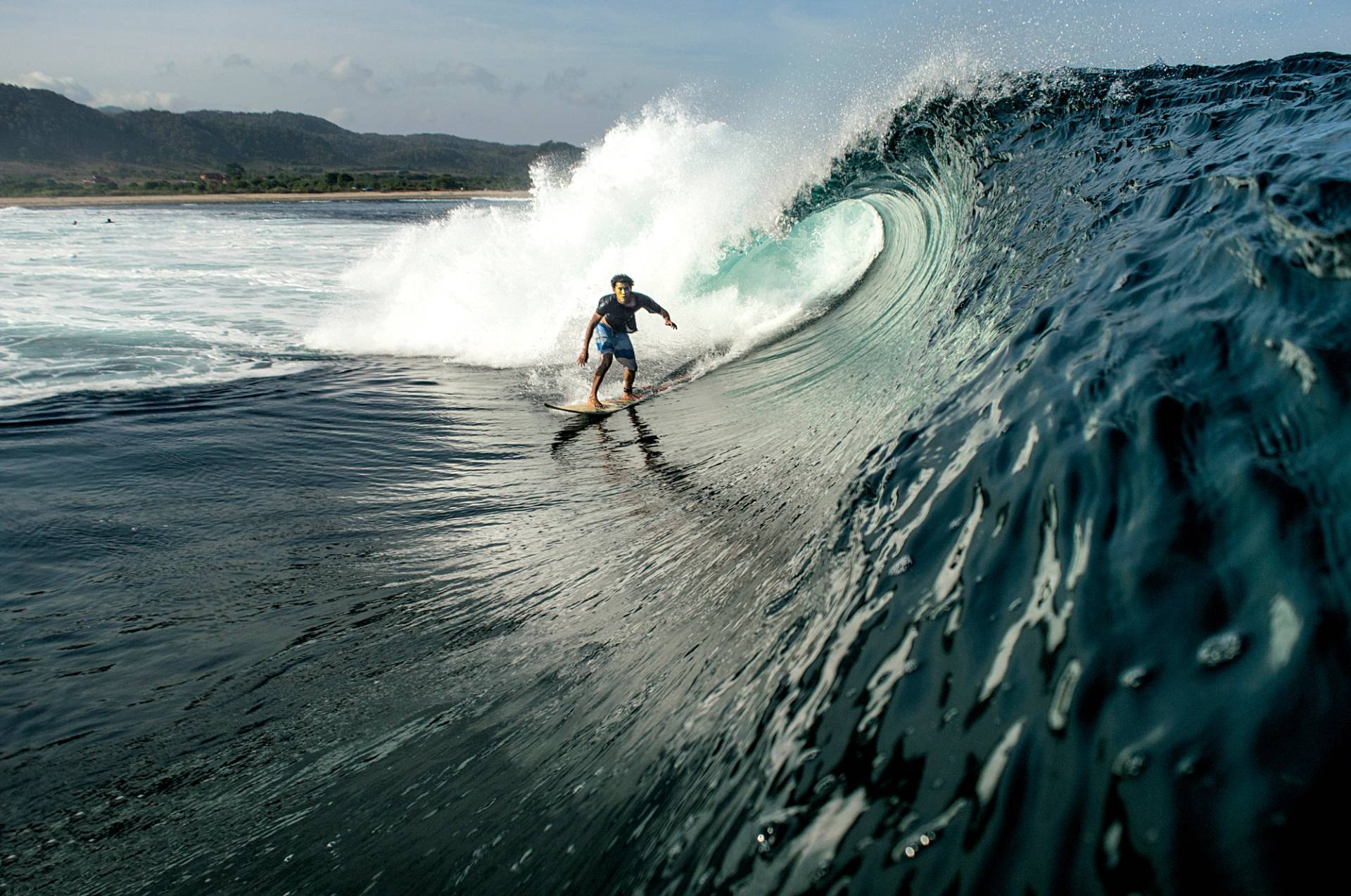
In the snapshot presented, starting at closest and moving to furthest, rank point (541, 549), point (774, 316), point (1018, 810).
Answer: point (1018, 810), point (541, 549), point (774, 316)

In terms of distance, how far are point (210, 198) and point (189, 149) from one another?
9806 centimetres

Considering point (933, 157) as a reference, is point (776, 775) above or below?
below

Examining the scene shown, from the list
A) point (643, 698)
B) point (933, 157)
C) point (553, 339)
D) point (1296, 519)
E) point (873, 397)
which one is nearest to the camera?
point (1296, 519)

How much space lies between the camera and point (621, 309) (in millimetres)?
9883

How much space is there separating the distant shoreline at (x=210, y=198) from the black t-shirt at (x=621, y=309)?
6919 centimetres

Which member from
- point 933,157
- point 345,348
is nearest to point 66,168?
point 345,348

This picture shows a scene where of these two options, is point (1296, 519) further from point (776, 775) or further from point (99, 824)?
point (99, 824)

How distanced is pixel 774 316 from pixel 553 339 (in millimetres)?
3591

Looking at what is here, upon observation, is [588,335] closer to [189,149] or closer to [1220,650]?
[1220,650]

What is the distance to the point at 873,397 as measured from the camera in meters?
6.06

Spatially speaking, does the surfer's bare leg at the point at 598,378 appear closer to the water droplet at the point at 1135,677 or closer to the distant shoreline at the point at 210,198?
the water droplet at the point at 1135,677

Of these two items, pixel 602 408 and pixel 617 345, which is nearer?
pixel 602 408

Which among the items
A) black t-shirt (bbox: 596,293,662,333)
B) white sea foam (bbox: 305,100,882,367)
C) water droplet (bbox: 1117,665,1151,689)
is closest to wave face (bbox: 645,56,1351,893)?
water droplet (bbox: 1117,665,1151,689)

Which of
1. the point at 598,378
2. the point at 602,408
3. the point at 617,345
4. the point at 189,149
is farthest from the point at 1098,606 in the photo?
the point at 189,149
